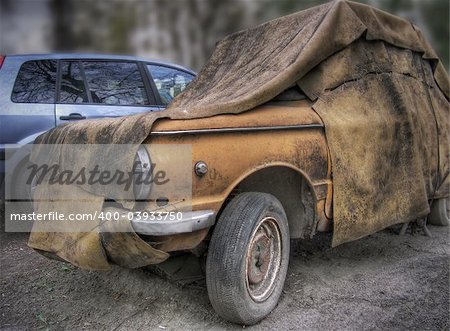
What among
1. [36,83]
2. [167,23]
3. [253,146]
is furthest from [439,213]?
[167,23]

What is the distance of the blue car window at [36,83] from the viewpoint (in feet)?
14.4

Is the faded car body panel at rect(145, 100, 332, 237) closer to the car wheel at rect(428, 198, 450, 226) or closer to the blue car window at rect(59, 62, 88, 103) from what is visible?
the car wheel at rect(428, 198, 450, 226)

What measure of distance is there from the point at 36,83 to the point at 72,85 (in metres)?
0.37

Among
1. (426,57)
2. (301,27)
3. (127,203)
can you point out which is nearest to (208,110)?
(127,203)

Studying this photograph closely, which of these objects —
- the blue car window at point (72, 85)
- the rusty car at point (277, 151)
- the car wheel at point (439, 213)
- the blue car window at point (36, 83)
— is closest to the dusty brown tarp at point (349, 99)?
the rusty car at point (277, 151)

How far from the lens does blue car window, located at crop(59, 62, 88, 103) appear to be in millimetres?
4621

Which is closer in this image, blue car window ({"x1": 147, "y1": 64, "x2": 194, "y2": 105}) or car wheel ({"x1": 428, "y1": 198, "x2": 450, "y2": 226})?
car wheel ({"x1": 428, "y1": 198, "x2": 450, "y2": 226})

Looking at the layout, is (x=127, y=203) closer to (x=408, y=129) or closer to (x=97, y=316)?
(x=97, y=316)

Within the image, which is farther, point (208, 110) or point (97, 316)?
point (97, 316)

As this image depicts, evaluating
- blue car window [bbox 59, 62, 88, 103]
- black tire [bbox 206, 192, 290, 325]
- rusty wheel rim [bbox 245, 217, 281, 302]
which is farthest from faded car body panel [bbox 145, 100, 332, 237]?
blue car window [bbox 59, 62, 88, 103]

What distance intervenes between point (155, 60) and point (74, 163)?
3.02 m

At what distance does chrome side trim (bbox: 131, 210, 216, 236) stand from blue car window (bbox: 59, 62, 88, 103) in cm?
288

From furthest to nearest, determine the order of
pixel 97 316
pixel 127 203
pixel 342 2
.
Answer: pixel 342 2 < pixel 97 316 < pixel 127 203

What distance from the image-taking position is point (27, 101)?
437 cm
